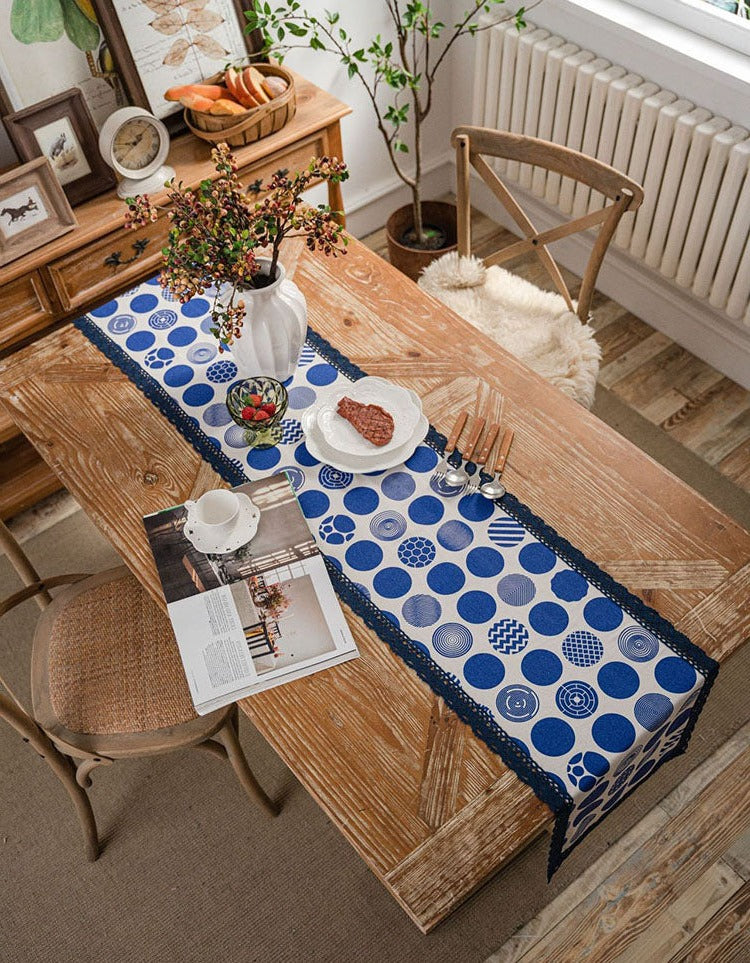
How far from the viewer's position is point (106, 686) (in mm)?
1723

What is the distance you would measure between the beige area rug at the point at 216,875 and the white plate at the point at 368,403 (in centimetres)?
89

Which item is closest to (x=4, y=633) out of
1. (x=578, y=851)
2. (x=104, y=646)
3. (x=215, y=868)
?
(x=104, y=646)

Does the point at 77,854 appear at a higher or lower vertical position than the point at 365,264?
lower

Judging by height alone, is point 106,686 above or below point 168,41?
below

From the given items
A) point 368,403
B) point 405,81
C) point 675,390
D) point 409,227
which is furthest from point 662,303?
point 368,403

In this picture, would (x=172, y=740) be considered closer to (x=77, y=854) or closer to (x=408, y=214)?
(x=77, y=854)

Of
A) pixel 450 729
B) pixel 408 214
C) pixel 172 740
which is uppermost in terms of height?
pixel 450 729

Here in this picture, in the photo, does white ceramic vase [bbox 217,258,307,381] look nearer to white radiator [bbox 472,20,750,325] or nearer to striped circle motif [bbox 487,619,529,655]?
striped circle motif [bbox 487,619,529,655]

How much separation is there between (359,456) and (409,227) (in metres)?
1.71

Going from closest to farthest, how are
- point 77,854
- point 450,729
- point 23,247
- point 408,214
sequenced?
point 450,729 < point 77,854 < point 23,247 < point 408,214

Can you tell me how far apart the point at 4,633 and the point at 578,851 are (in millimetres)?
1585

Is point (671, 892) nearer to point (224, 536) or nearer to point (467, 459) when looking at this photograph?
point (467, 459)

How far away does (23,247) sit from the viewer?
7.04ft

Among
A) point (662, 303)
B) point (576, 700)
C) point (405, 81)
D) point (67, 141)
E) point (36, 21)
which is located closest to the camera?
point (576, 700)
